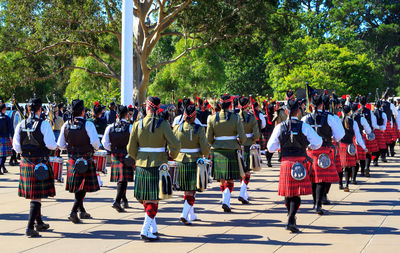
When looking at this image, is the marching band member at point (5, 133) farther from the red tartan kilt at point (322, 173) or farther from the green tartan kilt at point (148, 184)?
the red tartan kilt at point (322, 173)

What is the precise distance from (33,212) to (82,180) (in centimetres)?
102

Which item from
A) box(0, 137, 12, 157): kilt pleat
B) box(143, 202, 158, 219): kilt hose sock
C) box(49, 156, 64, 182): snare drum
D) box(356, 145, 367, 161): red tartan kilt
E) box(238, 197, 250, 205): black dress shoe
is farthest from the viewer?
box(0, 137, 12, 157): kilt pleat

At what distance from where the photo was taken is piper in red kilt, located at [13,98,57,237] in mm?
7027

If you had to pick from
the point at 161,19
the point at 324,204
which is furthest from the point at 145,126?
the point at 161,19

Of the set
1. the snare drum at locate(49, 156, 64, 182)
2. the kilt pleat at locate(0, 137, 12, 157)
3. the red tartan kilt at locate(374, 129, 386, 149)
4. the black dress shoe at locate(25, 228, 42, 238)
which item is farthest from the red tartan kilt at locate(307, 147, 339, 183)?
the kilt pleat at locate(0, 137, 12, 157)

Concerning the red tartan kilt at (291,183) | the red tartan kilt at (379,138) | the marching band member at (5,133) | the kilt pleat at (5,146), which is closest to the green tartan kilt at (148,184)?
the red tartan kilt at (291,183)

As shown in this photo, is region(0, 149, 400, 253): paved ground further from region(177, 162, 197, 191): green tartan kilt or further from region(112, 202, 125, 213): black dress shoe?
region(177, 162, 197, 191): green tartan kilt

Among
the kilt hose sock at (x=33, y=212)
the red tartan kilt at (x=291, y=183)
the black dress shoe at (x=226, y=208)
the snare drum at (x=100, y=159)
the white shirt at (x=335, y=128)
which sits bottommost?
the black dress shoe at (x=226, y=208)

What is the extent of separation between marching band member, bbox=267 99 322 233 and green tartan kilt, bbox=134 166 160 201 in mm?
1612

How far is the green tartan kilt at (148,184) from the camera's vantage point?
21.8 ft

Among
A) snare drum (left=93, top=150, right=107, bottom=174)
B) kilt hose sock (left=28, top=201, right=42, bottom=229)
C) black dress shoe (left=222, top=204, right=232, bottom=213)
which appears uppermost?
snare drum (left=93, top=150, right=107, bottom=174)

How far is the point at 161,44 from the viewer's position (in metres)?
46.7

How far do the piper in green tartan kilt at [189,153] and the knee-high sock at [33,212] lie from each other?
2.05 meters

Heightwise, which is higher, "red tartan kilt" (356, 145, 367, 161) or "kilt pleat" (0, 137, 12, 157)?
"kilt pleat" (0, 137, 12, 157)
